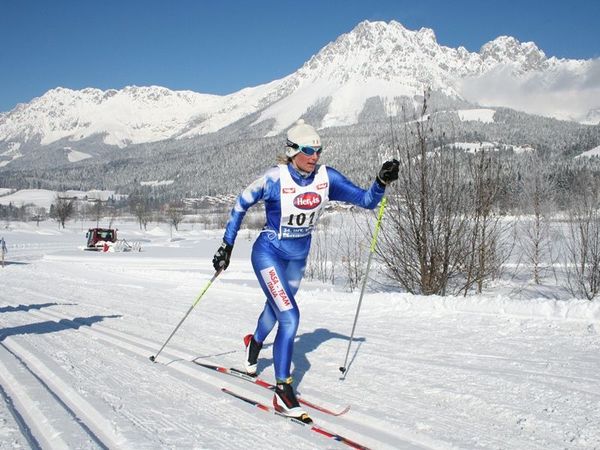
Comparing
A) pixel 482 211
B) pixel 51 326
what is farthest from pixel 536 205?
pixel 51 326

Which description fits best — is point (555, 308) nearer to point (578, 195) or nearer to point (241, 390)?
point (241, 390)

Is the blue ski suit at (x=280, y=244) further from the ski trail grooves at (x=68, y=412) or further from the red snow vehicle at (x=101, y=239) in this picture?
the red snow vehicle at (x=101, y=239)

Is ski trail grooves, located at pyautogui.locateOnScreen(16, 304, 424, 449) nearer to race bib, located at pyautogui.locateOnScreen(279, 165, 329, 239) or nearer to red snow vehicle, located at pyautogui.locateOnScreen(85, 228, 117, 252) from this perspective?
race bib, located at pyautogui.locateOnScreen(279, 165, 329, 239)

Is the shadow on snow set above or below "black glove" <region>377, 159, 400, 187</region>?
below

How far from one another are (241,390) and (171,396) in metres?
0.64

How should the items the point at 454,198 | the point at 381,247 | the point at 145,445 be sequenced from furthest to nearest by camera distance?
the point at 381,247 → the point at 454,198 → the point at 145,445

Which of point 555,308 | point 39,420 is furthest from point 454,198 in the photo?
point 39,420

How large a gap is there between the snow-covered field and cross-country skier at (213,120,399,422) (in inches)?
32.8

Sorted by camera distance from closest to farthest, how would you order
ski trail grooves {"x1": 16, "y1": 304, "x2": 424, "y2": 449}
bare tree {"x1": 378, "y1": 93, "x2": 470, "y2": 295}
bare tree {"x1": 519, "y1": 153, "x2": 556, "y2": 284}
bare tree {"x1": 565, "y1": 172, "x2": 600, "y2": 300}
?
1. ski trail grooves {"x1": 16, "y1": 304, "x2": 424, "y2": 449}
2. bare tree {"x1": 378, "y1": 93, "x2": 470, "y2": 295}
3. bare tree {"x1": 565, "y1": 172, "x2": 600, "y2": 300}
4. bare tree {"x1": 519, "y1": 153, "x2": 556, "y2": 284}

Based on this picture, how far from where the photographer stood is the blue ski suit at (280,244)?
15.7 ft

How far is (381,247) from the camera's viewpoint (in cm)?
1270

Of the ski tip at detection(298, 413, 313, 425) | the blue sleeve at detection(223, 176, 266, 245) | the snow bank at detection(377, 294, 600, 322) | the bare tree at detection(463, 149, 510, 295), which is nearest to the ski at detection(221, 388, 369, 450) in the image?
the ski tip at detection(298, 413, 313, 425)

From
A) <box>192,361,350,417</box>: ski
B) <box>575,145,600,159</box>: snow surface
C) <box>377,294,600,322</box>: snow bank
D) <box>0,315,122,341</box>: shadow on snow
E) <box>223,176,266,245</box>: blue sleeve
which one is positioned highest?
<box>575,145,600,159</box>: snow surface

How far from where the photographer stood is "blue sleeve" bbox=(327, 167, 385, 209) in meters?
5.16
